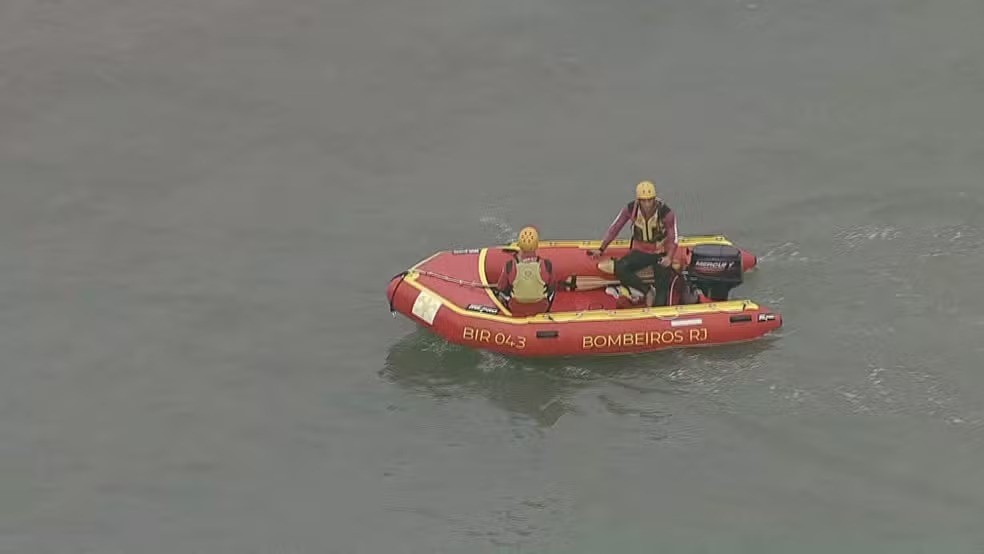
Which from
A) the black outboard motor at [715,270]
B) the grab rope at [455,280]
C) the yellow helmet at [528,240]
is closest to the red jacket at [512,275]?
the grab rope at [455,280]

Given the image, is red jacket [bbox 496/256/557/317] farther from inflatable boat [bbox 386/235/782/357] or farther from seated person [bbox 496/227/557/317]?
inflatable boat [bbox 386/235/782/357]

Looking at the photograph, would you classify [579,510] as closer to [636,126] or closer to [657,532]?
[657,532]

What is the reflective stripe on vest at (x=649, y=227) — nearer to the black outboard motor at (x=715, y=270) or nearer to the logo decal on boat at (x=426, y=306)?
A: the black outboard motor at (x=715, y=270)

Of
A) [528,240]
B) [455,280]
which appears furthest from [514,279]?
[455,280]

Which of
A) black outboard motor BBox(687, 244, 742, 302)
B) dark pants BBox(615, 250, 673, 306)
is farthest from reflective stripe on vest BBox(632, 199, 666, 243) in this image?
black outboard motor BBox(687, 244, 742, 302)

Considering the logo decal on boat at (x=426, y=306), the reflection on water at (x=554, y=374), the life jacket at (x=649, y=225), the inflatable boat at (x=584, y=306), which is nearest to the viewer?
the reflection on water at (x=554, y=374)

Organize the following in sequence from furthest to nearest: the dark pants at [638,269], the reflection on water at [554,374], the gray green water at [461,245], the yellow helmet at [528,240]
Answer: the dark pants at [638,269], the yellow helmet at [528,240], the reflection on water at [554,374], the gray green water at [461,245]
